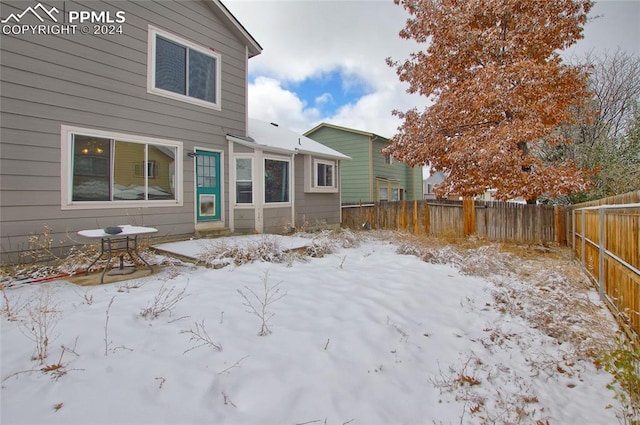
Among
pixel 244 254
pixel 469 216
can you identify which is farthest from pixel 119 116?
pixel 469 216

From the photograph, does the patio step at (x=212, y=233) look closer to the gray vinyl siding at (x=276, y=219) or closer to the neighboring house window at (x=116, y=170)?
the neighboring house window at (x=116, y=170)

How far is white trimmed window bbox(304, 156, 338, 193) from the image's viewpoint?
9617 mm

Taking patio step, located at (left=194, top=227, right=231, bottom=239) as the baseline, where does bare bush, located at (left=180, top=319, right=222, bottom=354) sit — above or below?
below

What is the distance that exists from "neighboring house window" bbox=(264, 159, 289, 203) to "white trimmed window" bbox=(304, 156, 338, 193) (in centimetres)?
96

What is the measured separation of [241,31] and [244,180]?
12.7ft

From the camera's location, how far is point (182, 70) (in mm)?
6871

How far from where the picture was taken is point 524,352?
288 cm

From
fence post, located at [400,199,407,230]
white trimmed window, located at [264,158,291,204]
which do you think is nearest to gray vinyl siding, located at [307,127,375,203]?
fence post, located at [400,199,407,230]

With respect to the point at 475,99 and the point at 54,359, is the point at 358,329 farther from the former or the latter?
the point at 475,99

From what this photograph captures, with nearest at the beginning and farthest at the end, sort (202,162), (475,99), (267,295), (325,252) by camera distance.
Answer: (267,295), (325,252), (202,162), (475,99)

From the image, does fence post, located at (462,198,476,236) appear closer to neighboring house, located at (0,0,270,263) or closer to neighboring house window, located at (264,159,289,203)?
neighboring house window, located at (264,159,289,203)

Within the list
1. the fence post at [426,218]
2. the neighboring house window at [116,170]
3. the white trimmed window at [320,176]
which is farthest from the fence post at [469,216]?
the neighboring house window at [116,170]

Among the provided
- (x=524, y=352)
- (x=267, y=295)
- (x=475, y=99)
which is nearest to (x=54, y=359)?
(x=267, y=295)

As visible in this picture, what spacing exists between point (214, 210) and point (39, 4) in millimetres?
4664
